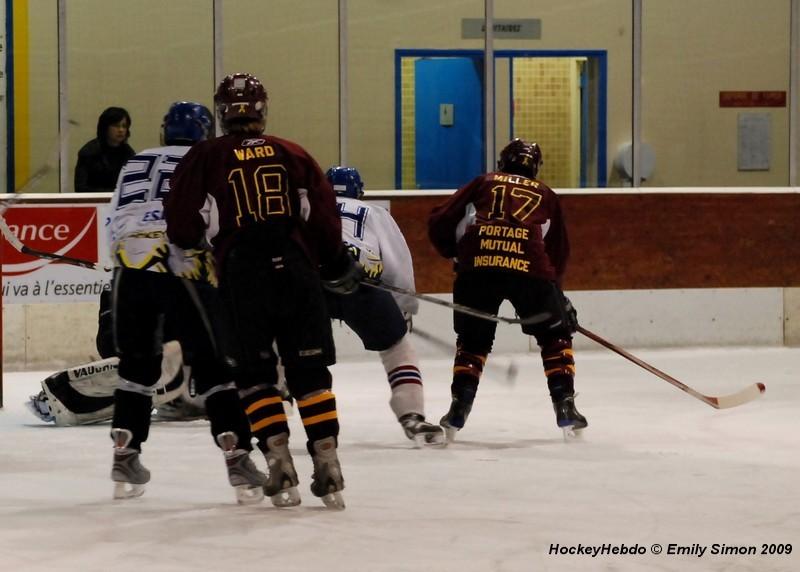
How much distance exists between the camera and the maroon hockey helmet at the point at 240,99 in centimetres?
497

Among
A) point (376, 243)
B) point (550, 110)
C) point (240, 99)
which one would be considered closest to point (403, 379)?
point (376, 243)

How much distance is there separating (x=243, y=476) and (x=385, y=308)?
1.56 m

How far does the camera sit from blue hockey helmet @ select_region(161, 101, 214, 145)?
17.2 ft

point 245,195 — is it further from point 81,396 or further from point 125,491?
point 81,396

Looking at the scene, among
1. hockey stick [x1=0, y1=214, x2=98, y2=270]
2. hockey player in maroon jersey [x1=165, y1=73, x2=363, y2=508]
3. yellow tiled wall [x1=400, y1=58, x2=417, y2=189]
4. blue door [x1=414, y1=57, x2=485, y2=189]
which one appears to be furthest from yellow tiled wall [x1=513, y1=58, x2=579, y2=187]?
hockey player in maroon jersey [x1=165, y1=73, x2=363, y2=508]

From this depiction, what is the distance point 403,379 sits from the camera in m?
6.46

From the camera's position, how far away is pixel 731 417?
7.27m

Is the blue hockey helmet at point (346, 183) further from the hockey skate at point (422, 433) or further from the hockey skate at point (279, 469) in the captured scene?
the hockey skate at point (279, 469)

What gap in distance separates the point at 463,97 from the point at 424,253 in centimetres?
112

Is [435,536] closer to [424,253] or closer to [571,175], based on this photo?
[424,253]

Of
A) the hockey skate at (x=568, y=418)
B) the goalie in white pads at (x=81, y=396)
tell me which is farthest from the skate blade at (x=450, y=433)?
the goalie in white pads at (x=81, y=396)

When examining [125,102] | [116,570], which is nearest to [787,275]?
[125,102]

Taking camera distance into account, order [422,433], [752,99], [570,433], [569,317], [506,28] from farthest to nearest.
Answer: [752,99], [506,28], [569,317], [570,433], [422,433]

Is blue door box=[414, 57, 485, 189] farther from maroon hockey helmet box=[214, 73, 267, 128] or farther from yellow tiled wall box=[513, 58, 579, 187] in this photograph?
maroon hockey helmet box=[214, 73, 267, 128]
